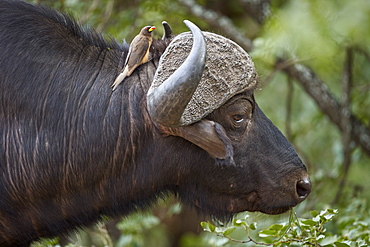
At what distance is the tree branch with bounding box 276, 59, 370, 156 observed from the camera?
24.6 feet

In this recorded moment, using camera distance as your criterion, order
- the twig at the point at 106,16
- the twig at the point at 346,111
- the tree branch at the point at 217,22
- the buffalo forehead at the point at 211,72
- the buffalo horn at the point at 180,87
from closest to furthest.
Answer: the buffalo horn at the point at 180,87 < the buffalo forehead at the point at 211,72 < the twig at the point at 346,111 < the twig at the point at 106,16 < the tree branch at the point at 217,22

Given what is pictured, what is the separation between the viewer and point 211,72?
3.65m

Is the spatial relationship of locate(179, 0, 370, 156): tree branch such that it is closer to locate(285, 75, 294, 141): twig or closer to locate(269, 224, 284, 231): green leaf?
locate(285, 75, 294, 141): twig

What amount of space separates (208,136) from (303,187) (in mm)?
805

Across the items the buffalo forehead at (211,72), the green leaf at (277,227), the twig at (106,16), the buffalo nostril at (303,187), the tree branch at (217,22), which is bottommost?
the twig at (106,16)

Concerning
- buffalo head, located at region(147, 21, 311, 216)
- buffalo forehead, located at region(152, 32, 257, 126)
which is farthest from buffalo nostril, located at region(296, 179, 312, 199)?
buffalo forehead, located at region(152, 32, 257, 126)

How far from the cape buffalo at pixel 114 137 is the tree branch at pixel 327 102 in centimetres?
368

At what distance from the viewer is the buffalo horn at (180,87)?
11.0 feet

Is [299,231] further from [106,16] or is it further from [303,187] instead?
[106,16]

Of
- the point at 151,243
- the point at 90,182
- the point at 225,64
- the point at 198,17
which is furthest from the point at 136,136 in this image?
the point at 151,243

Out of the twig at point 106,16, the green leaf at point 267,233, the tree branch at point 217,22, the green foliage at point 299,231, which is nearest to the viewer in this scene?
the green foliage at point 299,231

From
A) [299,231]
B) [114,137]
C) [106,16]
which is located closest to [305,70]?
[106,16]

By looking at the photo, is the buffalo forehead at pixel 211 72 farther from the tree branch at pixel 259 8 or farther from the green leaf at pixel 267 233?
the tree branch at pixel 259 8

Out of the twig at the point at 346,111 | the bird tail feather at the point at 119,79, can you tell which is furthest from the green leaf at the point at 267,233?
the twig at the point at 346,111
